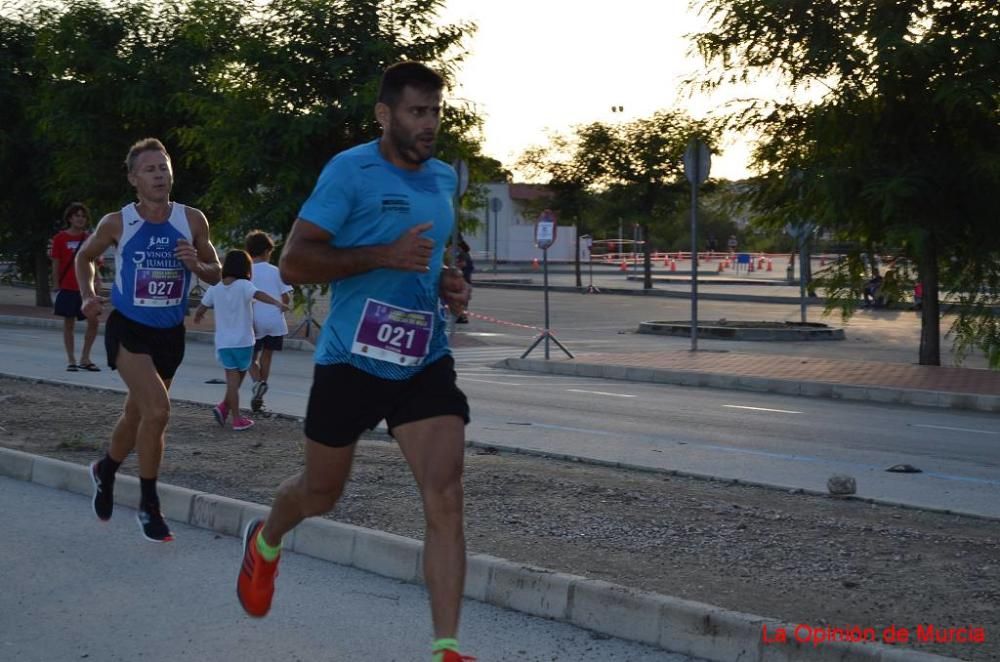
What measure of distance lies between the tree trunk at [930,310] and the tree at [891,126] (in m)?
0.02

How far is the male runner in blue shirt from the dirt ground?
130 cm

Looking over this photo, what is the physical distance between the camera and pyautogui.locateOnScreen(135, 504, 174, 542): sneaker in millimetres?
7059

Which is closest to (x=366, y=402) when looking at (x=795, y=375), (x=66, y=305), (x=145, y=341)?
(x=145, y=341)

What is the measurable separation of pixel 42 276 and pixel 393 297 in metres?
29.8

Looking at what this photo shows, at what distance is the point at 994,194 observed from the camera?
689 inches

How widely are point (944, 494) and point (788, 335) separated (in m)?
16.8

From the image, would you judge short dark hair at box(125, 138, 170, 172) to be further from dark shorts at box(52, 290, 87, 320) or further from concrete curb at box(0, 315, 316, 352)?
concrete curb at box(0, 315, 316, 352)

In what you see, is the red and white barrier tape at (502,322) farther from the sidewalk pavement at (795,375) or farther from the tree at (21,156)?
the tree at (21,156)

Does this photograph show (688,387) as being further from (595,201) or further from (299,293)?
(595,201)

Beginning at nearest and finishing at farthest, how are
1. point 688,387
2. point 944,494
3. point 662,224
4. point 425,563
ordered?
point 425,563 → point 944,494 → point 688,387 → point 662,224

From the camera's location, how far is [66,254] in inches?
696

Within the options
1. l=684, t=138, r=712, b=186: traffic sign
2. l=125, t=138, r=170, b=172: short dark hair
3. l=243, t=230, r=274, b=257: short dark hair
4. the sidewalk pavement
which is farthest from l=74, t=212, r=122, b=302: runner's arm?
l=684, t=138, r=712, b=186: traffic sign

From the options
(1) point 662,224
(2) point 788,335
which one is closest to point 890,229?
(2) point 788,335

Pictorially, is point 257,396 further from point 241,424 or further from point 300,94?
point 300,94
